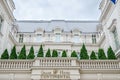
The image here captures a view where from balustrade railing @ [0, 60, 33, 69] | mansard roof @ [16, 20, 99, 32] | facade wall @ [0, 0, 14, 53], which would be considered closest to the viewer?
balustrade railing @ [0, 60, 33, 69]

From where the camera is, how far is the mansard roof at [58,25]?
32.1 metres

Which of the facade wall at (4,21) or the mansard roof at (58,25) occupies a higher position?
the mansard roof at (58,25)

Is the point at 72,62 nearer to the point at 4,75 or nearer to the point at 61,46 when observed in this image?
the point at 4,75

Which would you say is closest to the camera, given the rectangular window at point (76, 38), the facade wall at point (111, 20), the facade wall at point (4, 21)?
the facade wall at point (111, 20)

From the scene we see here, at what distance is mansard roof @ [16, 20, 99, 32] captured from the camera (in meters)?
32.1

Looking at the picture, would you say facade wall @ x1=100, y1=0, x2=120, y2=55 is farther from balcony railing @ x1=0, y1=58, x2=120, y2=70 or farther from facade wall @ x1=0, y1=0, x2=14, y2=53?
facade wall @ x1=0, y1=0, x2=14, y2=53

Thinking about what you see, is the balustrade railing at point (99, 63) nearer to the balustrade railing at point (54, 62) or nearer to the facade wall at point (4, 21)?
the balustrade railing at point (54, 62)

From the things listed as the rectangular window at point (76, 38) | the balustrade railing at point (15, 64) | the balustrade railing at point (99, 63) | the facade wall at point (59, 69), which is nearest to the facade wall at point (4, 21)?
the balustrade railing at point (15, 64)

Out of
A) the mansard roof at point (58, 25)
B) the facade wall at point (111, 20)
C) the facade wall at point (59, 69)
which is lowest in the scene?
the facade wall at point (59, 69)

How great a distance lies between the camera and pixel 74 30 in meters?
30.5

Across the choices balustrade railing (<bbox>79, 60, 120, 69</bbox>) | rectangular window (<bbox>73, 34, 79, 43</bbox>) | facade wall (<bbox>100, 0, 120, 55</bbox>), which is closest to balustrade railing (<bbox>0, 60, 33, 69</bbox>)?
balustrade railing (<bbox>79, 60, 120, 69</bbox>)

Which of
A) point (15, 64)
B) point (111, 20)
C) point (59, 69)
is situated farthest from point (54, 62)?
point (111, 20)

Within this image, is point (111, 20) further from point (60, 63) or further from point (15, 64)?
point (15, 64)

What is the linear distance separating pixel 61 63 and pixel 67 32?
17250mm
